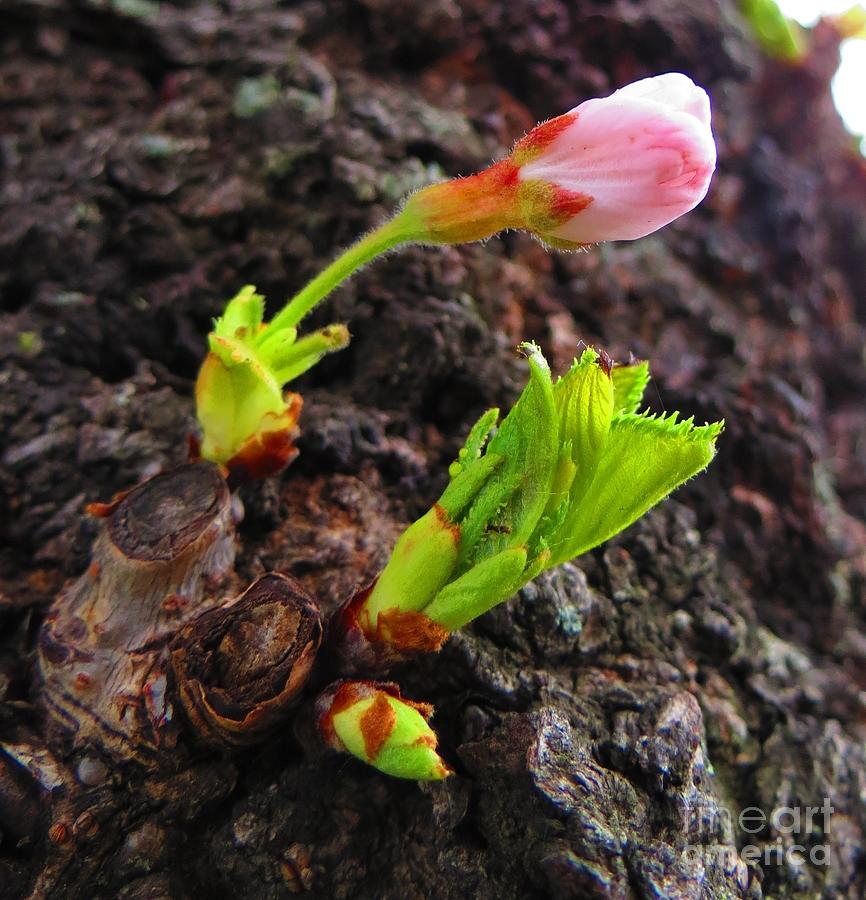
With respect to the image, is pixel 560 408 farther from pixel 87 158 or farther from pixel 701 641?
pixel 87 158

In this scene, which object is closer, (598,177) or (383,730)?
(383,730)

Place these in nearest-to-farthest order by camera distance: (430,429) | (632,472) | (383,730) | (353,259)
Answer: (383,730)
(632,472)
(353,259)
(430,429)

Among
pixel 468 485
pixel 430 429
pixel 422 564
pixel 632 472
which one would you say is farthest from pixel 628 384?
pixel 430 429

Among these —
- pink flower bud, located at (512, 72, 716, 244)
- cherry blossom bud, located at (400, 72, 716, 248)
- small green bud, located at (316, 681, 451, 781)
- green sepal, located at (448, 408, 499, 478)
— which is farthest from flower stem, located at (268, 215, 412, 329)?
small green bud, located at (316, 681, 451, 781)

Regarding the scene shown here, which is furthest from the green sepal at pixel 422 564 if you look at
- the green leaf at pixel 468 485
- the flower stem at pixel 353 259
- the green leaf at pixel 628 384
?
the flower stem at pixel 353 259

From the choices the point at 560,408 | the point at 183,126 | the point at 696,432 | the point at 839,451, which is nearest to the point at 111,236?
the point at 183,126

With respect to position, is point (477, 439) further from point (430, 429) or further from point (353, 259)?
point (430, 429)
